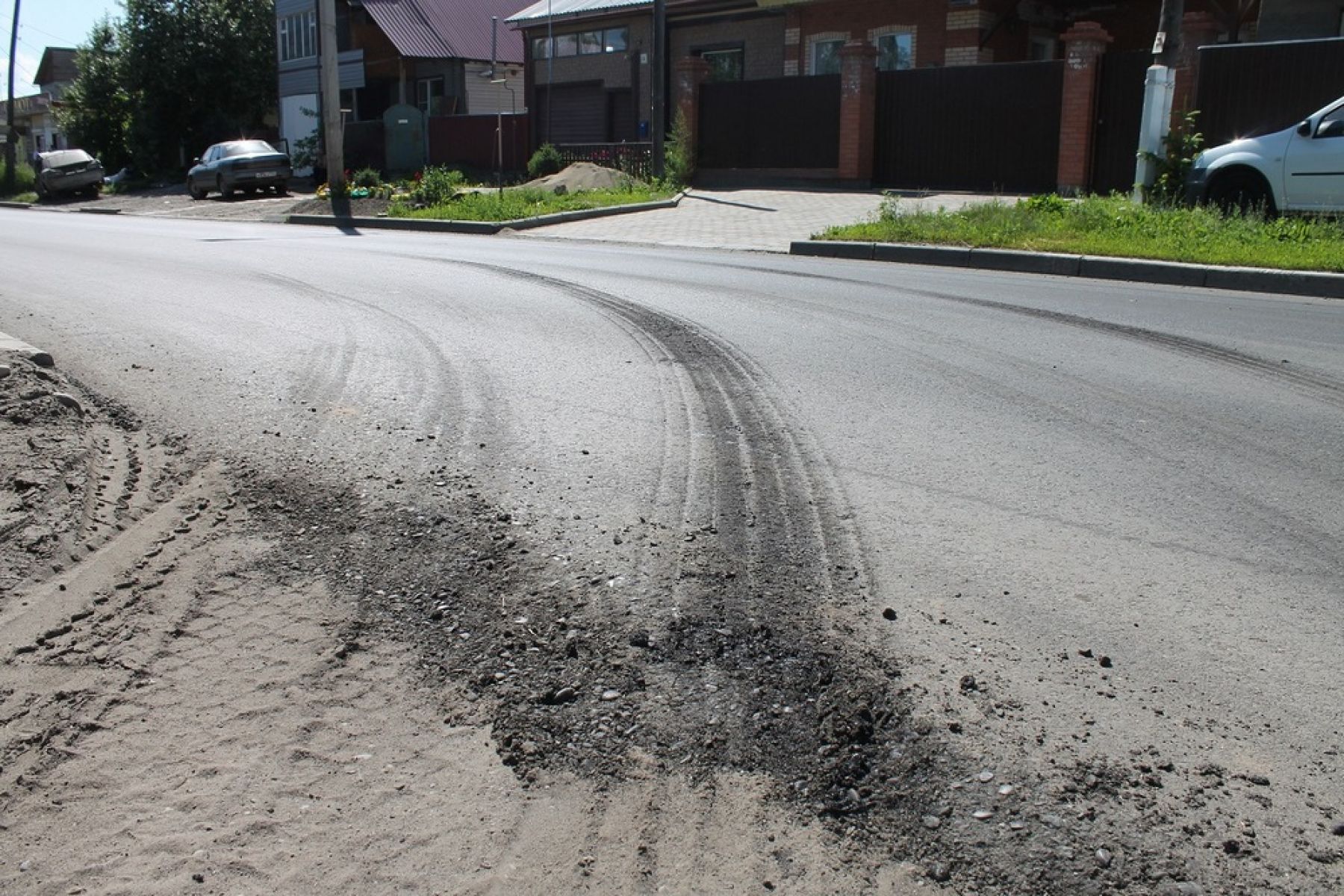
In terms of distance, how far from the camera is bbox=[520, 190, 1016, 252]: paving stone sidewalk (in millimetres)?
16188

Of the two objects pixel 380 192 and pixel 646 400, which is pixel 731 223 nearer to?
pixel 380 192

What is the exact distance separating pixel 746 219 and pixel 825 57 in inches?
409

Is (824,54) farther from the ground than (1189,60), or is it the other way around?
(824,54)

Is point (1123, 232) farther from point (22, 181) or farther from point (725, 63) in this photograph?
point (22, 181)

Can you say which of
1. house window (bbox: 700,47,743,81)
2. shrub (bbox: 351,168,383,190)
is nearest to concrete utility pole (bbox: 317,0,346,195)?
shrub (bbox: 351,168,383,190)

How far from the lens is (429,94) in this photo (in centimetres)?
4106

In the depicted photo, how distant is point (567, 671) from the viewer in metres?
3.18

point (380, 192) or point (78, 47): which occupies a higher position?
point (78, 47)

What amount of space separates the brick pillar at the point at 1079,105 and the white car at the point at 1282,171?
4.86 m

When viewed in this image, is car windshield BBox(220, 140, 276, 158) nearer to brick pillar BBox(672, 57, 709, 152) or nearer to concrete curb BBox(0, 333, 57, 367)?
brick pillar BBox(672, 57, 709, 152)

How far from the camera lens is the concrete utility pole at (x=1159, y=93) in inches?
559

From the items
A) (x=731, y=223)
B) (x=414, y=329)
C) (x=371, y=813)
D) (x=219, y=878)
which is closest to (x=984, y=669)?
(x=371, y=813)

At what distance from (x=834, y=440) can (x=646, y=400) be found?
118 centimetres

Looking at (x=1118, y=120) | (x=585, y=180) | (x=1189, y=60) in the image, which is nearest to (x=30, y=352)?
(x=1189, y=60)
